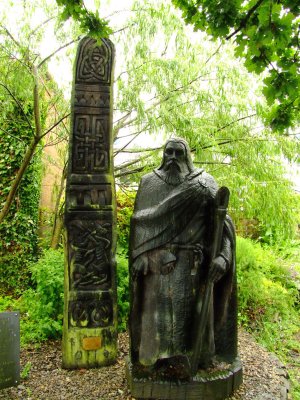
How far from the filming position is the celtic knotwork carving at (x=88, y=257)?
4.54 meters

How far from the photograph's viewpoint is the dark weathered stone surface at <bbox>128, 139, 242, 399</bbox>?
3383 millimetres

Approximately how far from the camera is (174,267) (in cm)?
348

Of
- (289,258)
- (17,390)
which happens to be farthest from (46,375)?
(289,258)

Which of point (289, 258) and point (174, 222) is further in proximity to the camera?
point (289, 258)

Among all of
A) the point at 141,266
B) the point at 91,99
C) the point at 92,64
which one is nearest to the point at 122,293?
the point at 141,266

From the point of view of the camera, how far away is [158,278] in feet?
11.5

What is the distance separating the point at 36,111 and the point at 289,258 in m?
Result: 7.48

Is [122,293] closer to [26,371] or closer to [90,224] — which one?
[90,224]

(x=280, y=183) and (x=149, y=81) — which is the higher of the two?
(x=149, y=81)

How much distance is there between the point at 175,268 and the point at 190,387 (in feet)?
3.21

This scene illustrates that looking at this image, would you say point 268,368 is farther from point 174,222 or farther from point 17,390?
point 17,390

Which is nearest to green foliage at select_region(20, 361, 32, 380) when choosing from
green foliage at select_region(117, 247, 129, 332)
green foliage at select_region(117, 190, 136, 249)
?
green foliage at select_region(117, 247, 129, 332)

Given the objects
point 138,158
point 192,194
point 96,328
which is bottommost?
point 96,328

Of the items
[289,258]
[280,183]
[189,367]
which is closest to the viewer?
[189,367]
